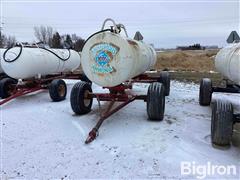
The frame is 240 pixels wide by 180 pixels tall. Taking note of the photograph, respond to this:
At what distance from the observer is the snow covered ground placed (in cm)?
306

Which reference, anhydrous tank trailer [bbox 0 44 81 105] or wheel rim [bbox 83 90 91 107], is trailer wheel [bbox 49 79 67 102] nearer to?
anhydrous tank trailer [bbox 0 44 81 105]

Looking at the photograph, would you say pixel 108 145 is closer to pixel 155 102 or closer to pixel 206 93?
pixel 155 102

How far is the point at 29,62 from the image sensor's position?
670 cm

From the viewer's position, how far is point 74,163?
3217 millimetres

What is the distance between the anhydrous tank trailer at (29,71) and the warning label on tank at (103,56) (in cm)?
230

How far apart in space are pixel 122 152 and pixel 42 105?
3.46 meters

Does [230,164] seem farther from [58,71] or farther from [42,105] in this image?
[58,71]

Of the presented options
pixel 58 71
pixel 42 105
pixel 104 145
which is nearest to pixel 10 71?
pixel 42 105

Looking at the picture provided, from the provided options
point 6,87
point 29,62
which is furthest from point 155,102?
point 6,87

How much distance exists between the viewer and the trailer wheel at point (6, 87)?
7.02 metres

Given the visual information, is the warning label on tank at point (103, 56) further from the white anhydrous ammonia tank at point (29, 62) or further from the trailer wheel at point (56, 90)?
the white anhydrous ammonia tank at point (29, 62)

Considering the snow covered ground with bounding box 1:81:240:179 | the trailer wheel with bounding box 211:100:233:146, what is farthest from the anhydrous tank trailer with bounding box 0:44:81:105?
the trailer wheel with bounding box 211:100:233:146

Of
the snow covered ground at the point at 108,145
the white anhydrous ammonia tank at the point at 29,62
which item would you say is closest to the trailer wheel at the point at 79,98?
the snow covered ground at the point at 108,145

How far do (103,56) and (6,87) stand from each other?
3.89 meters
